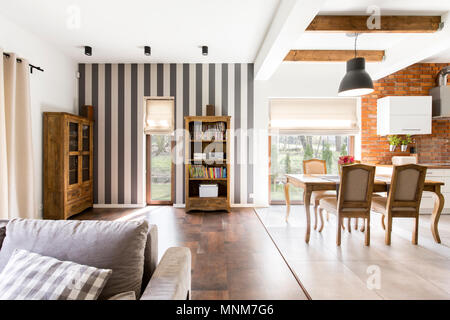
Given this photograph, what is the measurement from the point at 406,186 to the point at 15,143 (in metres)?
4.78

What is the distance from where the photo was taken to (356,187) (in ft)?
9.07

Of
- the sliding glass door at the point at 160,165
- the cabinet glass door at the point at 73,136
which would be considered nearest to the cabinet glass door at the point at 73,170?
the cabinet glass door at the point at 73,136

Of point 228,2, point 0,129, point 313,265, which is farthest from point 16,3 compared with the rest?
point 313,265

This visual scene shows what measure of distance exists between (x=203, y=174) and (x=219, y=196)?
565 mm

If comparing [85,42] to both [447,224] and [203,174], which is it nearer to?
[203,174]

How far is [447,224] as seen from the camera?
3.65 meters

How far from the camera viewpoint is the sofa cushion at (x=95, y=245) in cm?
100

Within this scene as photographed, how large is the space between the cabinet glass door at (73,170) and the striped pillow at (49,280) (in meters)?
3.37

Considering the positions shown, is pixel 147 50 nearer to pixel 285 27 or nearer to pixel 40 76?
pixel 40 76

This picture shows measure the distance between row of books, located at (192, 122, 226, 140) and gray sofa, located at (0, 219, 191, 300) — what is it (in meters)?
3.37

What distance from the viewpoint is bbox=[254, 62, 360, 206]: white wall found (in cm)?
467

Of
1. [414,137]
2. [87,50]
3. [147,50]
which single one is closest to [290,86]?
[414,137]

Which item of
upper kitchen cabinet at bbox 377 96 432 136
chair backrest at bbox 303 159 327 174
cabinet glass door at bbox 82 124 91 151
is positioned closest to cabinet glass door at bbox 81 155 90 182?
cabinet glass door at bbox 82 124 91 151
